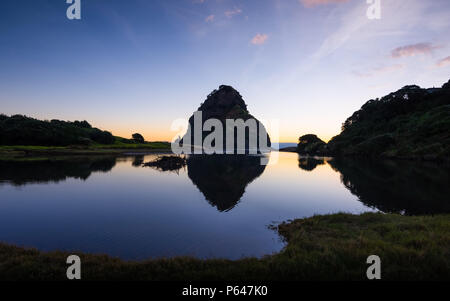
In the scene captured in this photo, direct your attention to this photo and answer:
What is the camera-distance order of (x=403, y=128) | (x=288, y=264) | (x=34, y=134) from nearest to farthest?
(x=288, y=264), (x=34, y=134), (x=403, y=128)

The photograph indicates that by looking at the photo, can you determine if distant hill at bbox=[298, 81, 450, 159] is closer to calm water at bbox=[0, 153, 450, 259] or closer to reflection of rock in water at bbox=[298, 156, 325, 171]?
reflection of rock in water at bbox=[298, 156, 325, 171]

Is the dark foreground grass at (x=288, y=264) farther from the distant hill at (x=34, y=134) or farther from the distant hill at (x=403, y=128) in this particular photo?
the distant hill at (x=34, y=134)

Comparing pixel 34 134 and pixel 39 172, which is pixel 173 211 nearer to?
pixel 39 172

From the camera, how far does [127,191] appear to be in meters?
25.1

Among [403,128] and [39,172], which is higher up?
[403,128]

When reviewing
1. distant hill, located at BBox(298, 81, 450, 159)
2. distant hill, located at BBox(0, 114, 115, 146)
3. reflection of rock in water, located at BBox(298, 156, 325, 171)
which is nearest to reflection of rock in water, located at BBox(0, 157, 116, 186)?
reflection of rock in water, located at BBox(298, 156, 325, 171)

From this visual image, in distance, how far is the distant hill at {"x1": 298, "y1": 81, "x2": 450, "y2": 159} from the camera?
250 ft

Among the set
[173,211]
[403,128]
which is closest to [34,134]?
[173,211]

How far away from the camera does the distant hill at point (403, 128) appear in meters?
76.1

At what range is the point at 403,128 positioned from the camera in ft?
328

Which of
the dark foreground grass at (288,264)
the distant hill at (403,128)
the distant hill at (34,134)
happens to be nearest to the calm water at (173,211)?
the dark foreground grass at (288,264)
